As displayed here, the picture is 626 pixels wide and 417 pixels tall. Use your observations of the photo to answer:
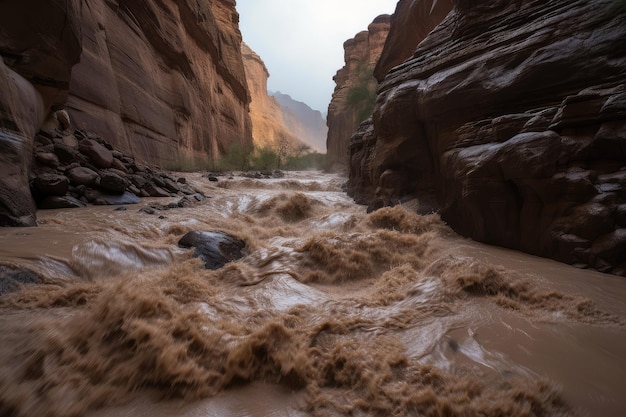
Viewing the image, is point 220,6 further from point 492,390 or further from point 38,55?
point 492,390

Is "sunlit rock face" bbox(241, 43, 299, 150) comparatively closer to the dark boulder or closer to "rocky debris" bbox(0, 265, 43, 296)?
the dark boulder

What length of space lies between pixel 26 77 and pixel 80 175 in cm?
179

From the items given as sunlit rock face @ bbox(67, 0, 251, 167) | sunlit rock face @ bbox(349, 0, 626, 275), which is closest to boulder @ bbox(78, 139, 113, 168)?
sunlit rock face @ bbox(67, 0, 251, 167)

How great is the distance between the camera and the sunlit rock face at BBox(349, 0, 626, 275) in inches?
128

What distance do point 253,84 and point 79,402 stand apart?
50422mm

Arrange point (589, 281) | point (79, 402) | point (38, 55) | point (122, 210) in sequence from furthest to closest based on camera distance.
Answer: point (122, 210)
point (38, 55)
point (589, 281)
point (79, 402)

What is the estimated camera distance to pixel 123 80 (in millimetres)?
9750

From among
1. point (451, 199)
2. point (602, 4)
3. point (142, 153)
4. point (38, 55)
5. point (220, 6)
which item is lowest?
point (451, 199)

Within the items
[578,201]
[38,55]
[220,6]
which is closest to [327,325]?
[578,201]

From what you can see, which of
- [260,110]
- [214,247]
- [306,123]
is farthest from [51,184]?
[306,123]

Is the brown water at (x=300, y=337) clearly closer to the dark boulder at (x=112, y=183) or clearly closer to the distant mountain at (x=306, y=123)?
the dark boulder at (x=112, y=183)

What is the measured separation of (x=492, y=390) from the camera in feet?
4.94

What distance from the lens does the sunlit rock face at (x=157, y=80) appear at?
27.1 feet

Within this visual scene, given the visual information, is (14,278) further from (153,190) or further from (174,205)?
(153,190)
